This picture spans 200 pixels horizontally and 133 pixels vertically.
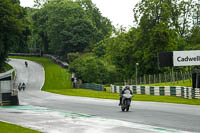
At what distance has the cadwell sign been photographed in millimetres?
36662

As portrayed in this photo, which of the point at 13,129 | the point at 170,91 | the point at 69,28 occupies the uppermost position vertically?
the point at 69,28

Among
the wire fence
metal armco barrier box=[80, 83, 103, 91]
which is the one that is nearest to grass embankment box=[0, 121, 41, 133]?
the wire fence

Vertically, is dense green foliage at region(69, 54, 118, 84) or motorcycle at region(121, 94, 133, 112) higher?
dense green foliage at region(69, 54, 118, 84)

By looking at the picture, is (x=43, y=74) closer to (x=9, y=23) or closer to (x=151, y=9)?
(x=9, y=23)

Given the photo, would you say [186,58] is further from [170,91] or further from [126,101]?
[126,101]

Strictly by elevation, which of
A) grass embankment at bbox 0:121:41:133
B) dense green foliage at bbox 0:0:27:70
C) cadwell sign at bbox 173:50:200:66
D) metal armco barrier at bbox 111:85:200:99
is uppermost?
dense green foliage at bbox 0:0:27:70

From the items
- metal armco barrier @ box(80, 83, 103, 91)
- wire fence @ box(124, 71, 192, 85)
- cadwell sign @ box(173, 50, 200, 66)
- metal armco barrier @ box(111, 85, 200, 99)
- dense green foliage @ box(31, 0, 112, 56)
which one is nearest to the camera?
metal armco barrier @ box(111, 85, 200, 99)

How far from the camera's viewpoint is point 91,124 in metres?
14.9

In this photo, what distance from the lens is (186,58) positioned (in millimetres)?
38156

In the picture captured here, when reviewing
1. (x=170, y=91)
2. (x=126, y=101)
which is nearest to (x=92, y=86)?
(x=170, y=91)

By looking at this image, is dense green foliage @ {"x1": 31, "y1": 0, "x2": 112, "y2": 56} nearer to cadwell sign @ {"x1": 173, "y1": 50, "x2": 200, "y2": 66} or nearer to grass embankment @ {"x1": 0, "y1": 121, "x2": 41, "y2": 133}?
cadwell sign @ {"x1": 173, "y1": 50, "x2": 200, "y2": 66}

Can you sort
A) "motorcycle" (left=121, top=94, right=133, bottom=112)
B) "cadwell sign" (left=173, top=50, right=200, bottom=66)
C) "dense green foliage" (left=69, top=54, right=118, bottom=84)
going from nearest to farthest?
"motorcycle" (left=121, top=94, right=133, bottom=112) < "cadwell sign" (left=173, top=50, right=200, bottom=66) < "dense green foliage" (left=69, top=54, right=118, bottom=84)

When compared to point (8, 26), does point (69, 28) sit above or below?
above

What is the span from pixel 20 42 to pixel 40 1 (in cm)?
6635
